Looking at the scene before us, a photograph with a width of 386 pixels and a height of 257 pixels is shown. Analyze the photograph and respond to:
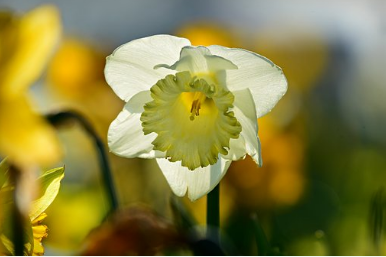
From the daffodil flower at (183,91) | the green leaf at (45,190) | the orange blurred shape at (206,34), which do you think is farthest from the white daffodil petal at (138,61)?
the orange blurred shape at (206,34)

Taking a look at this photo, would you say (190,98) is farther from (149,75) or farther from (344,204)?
(344,204)

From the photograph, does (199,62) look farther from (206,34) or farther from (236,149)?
(206,34)

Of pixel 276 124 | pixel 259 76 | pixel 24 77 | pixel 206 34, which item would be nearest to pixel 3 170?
pixel 24 77

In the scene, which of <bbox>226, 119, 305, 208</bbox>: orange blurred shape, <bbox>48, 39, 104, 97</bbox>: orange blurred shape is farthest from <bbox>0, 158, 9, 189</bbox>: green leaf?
<bbox>48, 39, 104, 97</bbox>: orange blurred shape

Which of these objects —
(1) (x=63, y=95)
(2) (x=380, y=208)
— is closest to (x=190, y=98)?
(2) (x=380, y=208)

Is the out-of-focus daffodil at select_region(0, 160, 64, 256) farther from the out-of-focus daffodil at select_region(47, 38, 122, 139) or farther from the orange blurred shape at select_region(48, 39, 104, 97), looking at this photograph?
the orange blurred shape at select_region(48, 39, 104, 97)

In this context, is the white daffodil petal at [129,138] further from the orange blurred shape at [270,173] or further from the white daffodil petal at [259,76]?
the orange blurred shape at [270,173]
